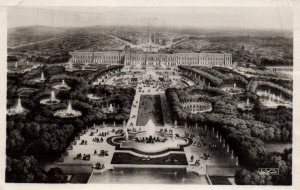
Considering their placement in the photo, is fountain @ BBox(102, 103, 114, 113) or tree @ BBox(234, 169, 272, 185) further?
fountain @ BBox(102, 103, 114, 113)

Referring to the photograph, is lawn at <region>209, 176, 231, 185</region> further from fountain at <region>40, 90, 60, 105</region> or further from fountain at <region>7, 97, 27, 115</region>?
fountain at <region>7, 97, 27, 115</region>

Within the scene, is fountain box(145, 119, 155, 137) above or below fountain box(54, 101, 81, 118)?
below

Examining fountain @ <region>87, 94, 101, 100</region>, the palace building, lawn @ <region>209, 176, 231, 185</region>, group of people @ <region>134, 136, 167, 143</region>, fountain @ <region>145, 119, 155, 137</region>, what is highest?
the palace building

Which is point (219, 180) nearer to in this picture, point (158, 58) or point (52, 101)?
point (158, 58)

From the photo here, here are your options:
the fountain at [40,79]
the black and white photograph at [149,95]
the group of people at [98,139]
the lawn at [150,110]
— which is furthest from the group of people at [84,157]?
the fountain at [40,79]

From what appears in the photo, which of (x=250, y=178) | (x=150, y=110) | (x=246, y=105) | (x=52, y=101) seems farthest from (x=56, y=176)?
(x=246, y=105)

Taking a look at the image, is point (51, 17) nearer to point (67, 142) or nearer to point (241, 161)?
point (67, 142)

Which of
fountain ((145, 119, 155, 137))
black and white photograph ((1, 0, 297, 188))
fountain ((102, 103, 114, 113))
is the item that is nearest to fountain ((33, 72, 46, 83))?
black and white photograph ((1, 0, 297, 188))

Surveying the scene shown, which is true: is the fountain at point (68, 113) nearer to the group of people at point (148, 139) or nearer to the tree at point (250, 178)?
the group of people at point (148, 139)
